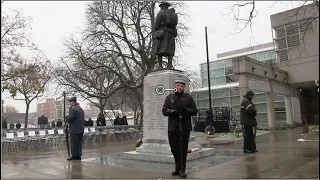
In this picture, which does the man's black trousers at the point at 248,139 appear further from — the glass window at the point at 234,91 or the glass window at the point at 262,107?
the glass window at the point at 234,91

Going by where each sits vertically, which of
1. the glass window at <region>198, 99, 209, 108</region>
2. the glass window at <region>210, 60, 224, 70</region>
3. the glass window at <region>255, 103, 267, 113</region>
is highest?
the glass window at <region>210, 60, 224, 70</region>

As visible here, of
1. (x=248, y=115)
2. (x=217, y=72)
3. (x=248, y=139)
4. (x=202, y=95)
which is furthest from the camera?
(x=217, y=72)

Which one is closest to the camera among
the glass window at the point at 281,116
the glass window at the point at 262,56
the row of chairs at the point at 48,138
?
the row of chairs at the point at 48,138

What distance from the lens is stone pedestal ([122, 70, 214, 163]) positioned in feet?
30.1

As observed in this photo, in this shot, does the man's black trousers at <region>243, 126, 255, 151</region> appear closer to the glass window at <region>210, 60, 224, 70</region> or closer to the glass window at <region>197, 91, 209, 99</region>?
the glass window at <region>197, 91, 209, 99</region>

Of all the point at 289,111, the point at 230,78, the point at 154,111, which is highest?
the point at 230,78

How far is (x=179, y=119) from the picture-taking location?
20.4 ft

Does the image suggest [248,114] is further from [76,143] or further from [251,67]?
[251,67]

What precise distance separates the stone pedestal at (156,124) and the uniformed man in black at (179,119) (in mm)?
2534

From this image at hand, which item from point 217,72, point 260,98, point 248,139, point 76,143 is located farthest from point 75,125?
point 217,72

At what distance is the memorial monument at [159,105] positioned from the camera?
30.2ft

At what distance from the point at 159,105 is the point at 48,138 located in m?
8.74

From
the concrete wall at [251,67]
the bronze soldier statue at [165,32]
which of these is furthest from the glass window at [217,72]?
the bronze soldier statue at [165,32]

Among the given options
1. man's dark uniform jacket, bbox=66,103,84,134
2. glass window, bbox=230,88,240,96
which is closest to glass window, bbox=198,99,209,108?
glass window, bbox=230,88,240,96
